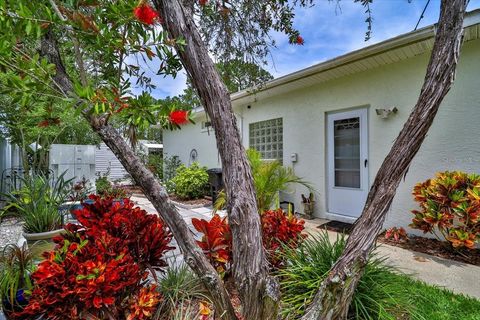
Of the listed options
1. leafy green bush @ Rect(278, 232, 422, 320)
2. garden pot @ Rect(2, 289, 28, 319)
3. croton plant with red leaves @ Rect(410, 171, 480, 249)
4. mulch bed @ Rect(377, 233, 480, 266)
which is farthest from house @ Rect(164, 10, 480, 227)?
garden pot @ Rect(2, 289, 28, 319)

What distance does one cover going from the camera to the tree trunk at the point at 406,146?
1905mm

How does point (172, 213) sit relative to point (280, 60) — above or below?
below

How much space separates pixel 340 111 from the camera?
5.79 meters

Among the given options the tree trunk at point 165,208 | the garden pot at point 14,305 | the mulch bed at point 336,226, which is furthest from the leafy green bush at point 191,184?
the tree trunk at point 165,208

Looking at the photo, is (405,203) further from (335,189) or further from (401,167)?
(401,167)

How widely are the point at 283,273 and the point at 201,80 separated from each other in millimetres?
1922

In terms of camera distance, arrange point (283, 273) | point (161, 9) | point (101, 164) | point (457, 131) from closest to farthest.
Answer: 1. point (161, 9)
2. point (283, 273)
3. point (457, 131)
4. point (101, 164)

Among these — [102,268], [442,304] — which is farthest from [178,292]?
[442,304]

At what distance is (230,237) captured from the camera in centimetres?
250

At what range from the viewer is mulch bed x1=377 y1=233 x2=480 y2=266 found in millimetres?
3730

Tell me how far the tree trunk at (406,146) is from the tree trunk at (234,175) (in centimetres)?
45

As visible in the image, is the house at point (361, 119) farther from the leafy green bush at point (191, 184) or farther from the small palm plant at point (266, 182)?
the leafy green bush at point (191, 184)

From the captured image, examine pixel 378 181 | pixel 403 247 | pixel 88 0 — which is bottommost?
pixel 403 247

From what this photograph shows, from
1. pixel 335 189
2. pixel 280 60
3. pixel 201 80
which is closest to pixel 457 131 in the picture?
pixel 335 189
